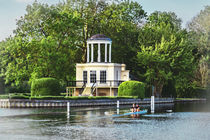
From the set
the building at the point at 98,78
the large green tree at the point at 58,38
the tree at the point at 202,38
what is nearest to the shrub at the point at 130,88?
the building at the point at 98,78

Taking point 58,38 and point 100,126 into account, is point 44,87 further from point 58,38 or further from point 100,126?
point 100,126

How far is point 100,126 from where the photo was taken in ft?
129

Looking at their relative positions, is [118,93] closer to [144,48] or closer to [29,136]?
[144,48]

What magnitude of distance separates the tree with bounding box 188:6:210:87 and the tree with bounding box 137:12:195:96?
15.4 feet

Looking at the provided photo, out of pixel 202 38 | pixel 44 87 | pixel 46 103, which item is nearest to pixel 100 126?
pixel 46 103

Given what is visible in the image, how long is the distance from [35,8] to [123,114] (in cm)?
2981

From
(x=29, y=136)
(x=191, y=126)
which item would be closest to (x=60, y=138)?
(x=29, y=136)

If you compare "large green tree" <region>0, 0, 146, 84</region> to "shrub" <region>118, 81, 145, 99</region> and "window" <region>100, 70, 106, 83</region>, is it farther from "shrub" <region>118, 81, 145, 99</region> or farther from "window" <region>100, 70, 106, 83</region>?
"shrub" <region>118, 81, 145, 99</region>

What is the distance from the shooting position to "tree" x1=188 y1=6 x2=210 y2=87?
89562 mm

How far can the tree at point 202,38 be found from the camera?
8956 cm

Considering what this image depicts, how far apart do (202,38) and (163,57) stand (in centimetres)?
1427

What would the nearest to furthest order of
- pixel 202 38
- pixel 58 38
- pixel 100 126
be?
pixel 100 126
pixel 58 38
pixel 202 38

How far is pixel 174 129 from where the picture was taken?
3809 cm

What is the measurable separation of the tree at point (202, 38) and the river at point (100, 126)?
131 ft
